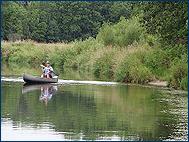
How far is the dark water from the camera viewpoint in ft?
59.0

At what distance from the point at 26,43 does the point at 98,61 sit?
1042 inches

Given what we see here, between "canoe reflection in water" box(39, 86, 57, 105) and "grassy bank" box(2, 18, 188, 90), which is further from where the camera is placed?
"grassy bank" box(2, 18, 188, 90)

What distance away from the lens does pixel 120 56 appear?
45.8 meters

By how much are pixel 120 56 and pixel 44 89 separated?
12.7 m

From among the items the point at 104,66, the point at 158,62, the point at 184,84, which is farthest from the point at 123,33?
the point at 184,84

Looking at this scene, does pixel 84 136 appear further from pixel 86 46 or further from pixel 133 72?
pixel 86 46

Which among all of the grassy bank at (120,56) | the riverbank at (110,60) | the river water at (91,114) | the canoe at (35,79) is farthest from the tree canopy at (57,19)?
the river water at (91,114)

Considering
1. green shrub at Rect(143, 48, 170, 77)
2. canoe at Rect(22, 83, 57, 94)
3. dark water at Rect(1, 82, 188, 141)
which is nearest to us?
dark water at Rect(1, 82, 188, 141)

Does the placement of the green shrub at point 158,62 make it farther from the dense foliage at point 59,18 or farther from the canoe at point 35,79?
the dense foliage at point 59,18

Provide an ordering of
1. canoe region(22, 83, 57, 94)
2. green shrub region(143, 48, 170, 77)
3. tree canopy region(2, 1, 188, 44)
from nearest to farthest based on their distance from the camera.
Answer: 1. canoe region(22, 83, 57, 94)
2. green shrub region(143, 48, 170, 77)
3. tree canopy region(2, 1, 188, 44)

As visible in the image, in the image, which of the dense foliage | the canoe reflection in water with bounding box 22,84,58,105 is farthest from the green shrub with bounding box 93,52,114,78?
the dense foliage

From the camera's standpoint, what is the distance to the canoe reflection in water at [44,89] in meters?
28.7

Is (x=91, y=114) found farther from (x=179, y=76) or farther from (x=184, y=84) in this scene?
(x=179, y=76)

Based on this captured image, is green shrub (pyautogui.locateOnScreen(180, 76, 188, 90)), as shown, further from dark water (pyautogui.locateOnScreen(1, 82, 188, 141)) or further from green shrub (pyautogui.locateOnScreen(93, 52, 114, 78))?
green shrub (pyautogui.locateOnScreen(93, 52, 114, 78))
